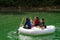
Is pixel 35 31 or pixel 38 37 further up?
pixel 35 31

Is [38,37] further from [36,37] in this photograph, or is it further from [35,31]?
[35,31]

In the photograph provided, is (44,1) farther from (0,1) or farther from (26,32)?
(26,32)

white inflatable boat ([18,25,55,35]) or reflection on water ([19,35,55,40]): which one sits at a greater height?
white inflatable boat ([18,25,55,35])

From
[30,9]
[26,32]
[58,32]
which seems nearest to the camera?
[26,32]

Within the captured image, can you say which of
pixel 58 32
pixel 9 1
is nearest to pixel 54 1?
pixel 9 1

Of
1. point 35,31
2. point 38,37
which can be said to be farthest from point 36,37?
point 35,31

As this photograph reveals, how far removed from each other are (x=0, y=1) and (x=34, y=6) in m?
5.59

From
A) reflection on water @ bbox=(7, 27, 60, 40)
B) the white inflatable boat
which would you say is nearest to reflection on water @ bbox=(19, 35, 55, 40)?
reflection on water @ bbox=(7, 27, 60, 40)

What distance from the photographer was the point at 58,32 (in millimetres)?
17500

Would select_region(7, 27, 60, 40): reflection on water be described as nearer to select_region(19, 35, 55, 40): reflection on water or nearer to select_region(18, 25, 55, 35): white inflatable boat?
select_region(19, 35, 55, 40): reflection on water

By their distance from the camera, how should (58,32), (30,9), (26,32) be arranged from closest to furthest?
(26,32)
(58,32)
(30,9)

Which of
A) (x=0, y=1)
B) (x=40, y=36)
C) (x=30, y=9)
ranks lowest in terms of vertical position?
(x=40, y=36)

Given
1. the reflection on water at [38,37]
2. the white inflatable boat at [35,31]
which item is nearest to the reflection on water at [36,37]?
the reflection on water at [38,37]

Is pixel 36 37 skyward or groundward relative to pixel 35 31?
groundward
